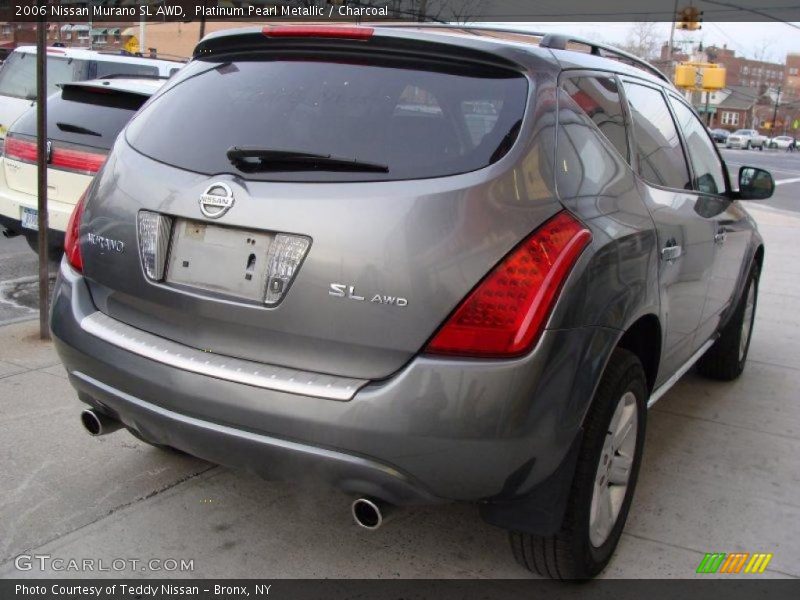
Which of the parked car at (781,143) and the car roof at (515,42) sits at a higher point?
the car roof at (515,42)

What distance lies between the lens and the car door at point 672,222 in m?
3.22

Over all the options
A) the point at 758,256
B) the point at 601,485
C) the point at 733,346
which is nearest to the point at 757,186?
the point at 758,256

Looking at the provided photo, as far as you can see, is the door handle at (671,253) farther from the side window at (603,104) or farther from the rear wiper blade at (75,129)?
the rear wiper blade at (75,129)

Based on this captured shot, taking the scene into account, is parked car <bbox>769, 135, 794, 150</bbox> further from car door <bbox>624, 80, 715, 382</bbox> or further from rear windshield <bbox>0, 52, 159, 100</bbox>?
car door <bbox>624, 80, 715, 382</bbox>

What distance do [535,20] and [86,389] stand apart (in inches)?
1529

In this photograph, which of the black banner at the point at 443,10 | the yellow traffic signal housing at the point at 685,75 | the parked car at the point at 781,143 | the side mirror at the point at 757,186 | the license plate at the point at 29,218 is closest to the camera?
the side mirror at the point at 757,186

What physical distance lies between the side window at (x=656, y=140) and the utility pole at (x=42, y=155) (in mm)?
3165

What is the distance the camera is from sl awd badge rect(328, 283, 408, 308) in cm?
228

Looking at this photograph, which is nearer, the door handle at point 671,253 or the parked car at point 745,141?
the door handle at point 671,253

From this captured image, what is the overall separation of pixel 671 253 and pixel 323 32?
5.04 feet

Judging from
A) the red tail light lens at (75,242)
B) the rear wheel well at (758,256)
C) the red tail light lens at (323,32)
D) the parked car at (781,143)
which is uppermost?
the red tail light lens at (323,32)

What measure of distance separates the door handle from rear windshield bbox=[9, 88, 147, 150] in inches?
166

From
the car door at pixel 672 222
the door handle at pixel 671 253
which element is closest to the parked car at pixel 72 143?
the car door at pixel 672 222

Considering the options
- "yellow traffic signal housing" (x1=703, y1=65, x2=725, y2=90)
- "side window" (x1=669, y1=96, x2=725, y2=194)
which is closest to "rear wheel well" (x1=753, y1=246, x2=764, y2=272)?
"side window" (x1=669, y1=96, x2=725, y2=194)
